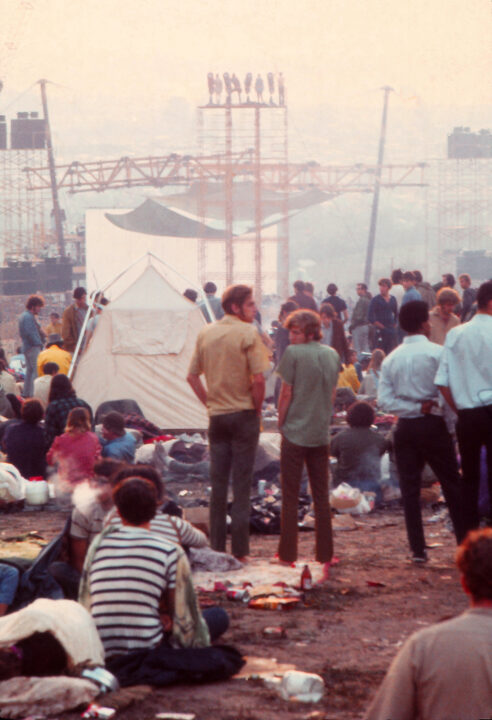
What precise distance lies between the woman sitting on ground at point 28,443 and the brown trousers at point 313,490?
12.6ft

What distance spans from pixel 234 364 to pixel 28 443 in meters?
3.79

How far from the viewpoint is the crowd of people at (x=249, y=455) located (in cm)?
502

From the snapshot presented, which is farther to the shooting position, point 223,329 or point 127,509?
point 223,329

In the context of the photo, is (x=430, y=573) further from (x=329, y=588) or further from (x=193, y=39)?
(x=193, y=39)

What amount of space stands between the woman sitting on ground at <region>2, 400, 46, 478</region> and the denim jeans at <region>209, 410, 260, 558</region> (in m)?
3.45

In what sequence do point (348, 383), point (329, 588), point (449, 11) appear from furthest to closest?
point (449, 11) < point (348, 383) < point (329, 588)

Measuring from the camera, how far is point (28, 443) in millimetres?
10516

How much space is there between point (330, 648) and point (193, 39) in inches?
7858

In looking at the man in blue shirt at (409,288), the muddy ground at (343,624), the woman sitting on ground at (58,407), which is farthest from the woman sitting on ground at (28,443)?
the man in blue shirt at (409,288)

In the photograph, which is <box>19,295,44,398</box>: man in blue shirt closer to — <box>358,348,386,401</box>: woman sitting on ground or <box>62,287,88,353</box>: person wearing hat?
<box>62,287,88,353</box>: person wearing hat

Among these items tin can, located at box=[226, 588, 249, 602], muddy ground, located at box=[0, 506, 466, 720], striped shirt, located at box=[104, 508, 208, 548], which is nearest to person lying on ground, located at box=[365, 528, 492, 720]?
muddy ground, located at box=[0, 506, 466, 720]

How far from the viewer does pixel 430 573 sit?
7043 millimetres

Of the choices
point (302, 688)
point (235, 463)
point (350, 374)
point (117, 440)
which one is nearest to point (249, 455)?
point (235, 463)

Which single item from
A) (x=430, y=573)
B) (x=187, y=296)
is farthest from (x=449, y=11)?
(x=430, y=573)
